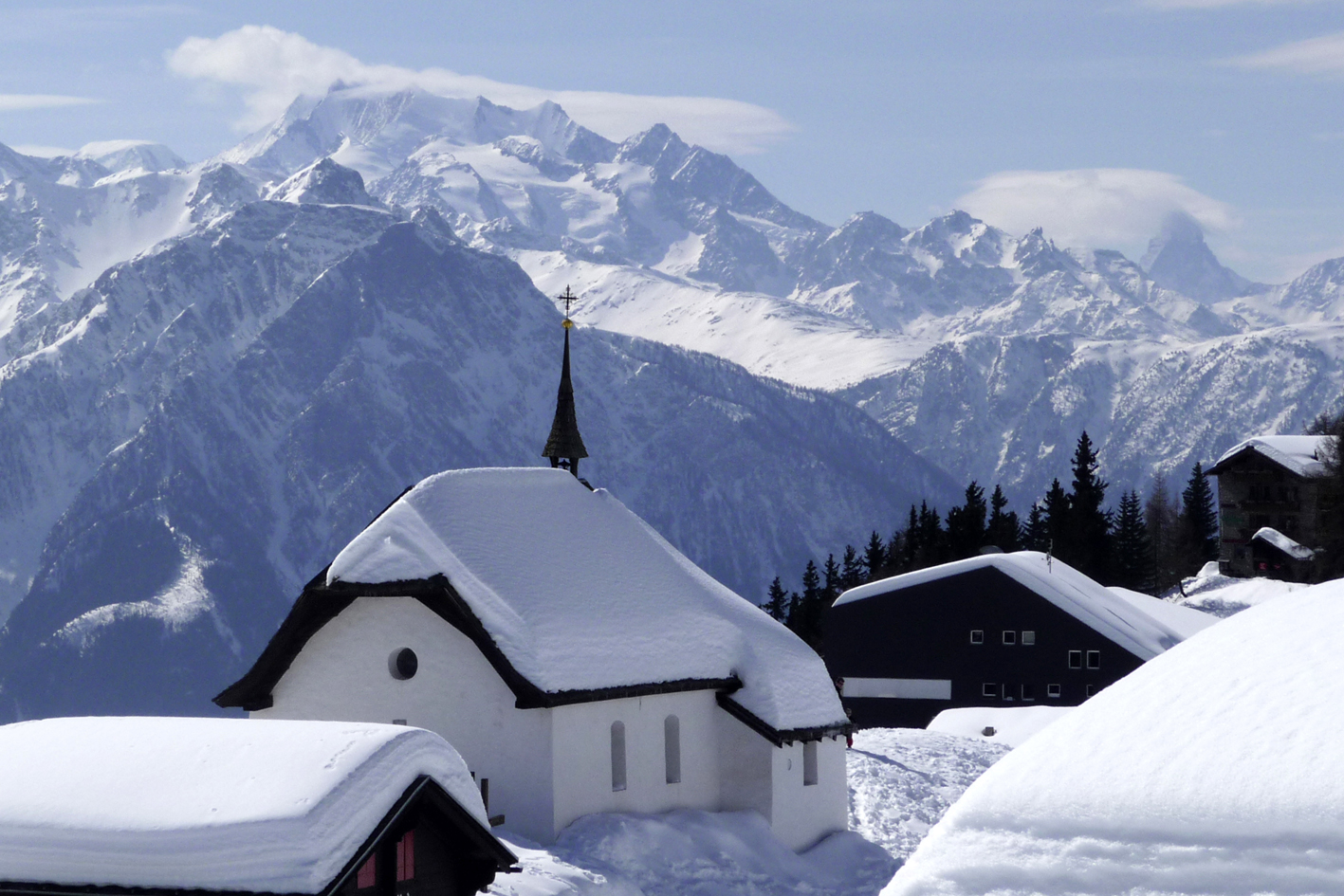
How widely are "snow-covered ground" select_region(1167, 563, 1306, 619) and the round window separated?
59.4 metres

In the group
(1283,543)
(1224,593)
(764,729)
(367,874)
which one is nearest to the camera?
(367,874)

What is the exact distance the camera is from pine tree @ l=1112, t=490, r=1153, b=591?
11444 centimetres

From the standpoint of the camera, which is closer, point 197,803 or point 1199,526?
point 197,803

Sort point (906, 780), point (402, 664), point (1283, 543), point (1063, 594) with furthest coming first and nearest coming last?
point (1283, 543) → point (1063, 594) → point (906, 780) → point (402, 664)

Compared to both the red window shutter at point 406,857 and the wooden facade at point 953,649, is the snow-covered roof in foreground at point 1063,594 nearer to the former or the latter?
the wooden facade at point 953,649

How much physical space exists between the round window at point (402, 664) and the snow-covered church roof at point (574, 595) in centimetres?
154

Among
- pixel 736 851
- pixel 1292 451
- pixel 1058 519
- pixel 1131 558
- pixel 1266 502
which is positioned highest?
pixel 1292 451

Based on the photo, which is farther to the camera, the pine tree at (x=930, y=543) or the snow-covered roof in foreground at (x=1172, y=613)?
the pine tree at (x=930, y=543)

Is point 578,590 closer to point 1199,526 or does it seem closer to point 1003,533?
Answer: point 1003,533

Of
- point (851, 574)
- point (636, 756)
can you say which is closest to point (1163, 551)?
point (851, 574)

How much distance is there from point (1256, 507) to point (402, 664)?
94.1 meters

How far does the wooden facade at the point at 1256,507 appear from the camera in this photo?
371ft

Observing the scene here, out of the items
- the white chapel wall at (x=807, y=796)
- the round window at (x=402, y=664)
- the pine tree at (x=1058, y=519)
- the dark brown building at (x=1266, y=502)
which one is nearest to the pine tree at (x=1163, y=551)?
the dark brown building at (x=1266, y=502)

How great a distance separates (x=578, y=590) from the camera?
3547 centimetres
